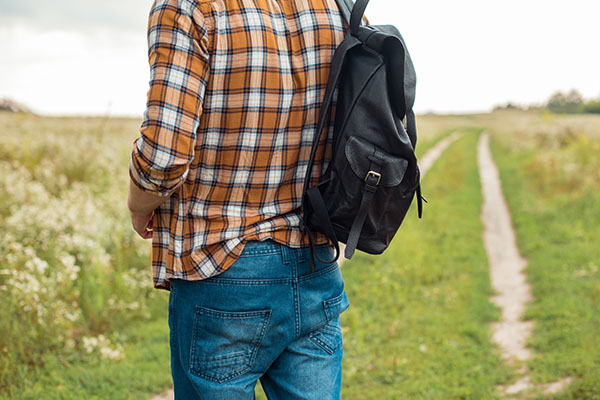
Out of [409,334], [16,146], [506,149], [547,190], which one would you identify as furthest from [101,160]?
[506,149]

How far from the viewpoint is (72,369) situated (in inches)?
146

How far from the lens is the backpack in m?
1.58

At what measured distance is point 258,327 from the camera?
5.25ft

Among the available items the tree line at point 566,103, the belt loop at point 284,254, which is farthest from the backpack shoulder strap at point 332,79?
the tree line at point 566,103

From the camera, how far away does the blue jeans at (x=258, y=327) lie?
158 cm

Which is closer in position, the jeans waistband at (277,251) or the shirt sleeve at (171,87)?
the shirt sleeve at (171,87)

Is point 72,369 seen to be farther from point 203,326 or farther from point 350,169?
point 350,169

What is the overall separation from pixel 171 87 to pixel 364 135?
587mm

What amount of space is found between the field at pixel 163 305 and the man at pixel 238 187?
89.1 inches

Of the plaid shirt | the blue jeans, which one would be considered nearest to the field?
the blue jeans

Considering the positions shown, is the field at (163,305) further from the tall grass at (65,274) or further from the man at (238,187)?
the man at (238,187)

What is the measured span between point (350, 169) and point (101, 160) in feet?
21.2

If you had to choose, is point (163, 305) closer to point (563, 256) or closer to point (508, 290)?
point (508, 290)

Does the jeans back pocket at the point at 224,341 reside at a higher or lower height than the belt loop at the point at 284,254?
lower
